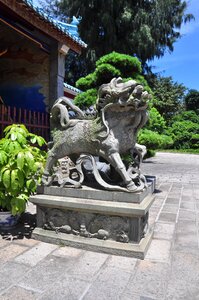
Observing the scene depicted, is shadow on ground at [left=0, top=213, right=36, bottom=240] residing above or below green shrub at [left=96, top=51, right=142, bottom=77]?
below

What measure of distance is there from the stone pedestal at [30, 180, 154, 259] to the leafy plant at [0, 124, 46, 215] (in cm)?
20

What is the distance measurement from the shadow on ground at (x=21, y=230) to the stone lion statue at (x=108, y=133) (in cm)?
61

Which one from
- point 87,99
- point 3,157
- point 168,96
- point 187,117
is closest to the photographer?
point 3,157

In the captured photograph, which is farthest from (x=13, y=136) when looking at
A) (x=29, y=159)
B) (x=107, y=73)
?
(x=107, y=73)

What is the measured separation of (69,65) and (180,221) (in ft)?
58.7

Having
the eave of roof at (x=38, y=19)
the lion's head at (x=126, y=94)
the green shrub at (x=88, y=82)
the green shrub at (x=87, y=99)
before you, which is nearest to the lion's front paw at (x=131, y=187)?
the lion's head at (x=126, y=94)

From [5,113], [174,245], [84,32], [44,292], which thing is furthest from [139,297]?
[84,32]

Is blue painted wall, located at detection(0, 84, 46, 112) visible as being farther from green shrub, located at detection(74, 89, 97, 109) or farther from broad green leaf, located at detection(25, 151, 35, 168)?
broad green leaf, located at detection(25, 151, 35, 168)

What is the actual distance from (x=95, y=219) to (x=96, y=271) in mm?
566

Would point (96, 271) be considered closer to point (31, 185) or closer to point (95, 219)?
point (95, 219)

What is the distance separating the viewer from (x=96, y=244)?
268 cm

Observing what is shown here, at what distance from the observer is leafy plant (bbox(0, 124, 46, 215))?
294 centimetres

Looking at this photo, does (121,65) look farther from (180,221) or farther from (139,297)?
(139,297)

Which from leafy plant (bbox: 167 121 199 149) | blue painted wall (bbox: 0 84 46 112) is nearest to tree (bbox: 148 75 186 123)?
leafy plant (bbox: 167 121 199 149)
